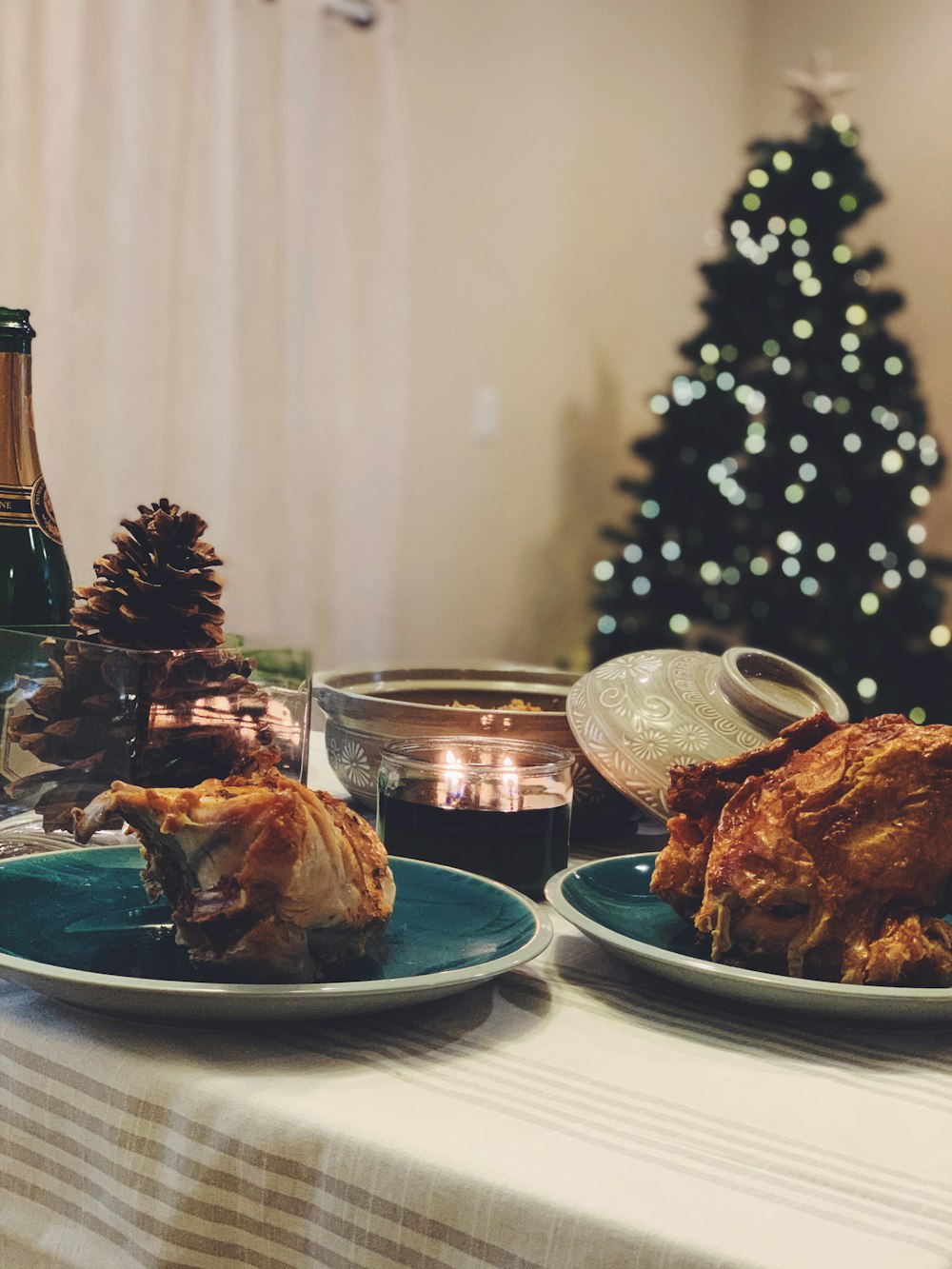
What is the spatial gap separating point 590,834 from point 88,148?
6.72ft

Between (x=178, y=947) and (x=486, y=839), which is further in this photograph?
(x=486, y=839)

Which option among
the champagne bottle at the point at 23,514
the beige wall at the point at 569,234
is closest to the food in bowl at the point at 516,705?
the champagne bottle at the point at 23,514

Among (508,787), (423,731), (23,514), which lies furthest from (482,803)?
(23,514)

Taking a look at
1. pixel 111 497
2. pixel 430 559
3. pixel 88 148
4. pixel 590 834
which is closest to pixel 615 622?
pixel 430 559

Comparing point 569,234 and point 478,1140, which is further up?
point 569,234

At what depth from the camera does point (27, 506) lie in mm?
922

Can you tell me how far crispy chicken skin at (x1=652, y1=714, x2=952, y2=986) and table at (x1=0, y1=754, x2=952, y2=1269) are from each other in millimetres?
33

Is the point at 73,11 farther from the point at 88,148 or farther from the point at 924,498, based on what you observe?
the point at 924,498

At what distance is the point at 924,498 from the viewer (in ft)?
11.9

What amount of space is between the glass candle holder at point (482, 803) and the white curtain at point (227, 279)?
1610mm

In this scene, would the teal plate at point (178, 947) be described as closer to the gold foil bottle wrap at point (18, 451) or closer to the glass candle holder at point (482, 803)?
the glass candle holder at point (482, 803)

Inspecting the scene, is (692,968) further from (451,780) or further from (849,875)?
(451,780)

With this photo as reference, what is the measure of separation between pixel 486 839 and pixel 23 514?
425 millimetres

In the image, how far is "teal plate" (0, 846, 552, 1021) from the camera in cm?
50
